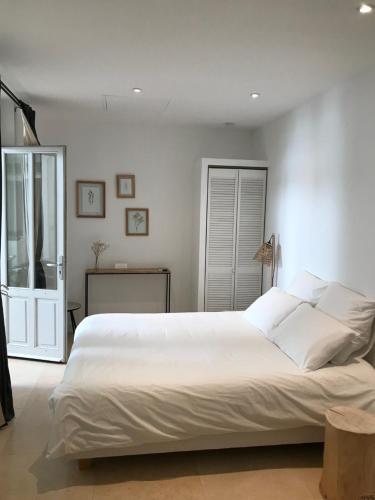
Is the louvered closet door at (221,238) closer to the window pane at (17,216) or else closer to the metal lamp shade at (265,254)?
the metal lamp shade at (265,254)

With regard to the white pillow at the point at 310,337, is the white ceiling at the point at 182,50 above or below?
above

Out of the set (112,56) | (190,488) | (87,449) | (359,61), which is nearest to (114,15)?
(112,56)

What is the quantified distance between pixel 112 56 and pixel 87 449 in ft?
8.31

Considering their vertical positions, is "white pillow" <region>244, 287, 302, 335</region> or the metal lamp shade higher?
the metal lamp shade

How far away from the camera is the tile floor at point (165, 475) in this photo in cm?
236

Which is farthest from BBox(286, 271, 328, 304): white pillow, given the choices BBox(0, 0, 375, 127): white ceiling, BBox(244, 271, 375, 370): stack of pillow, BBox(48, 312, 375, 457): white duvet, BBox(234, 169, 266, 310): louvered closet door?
BBox(0, 0, 375, 127): white ceiling

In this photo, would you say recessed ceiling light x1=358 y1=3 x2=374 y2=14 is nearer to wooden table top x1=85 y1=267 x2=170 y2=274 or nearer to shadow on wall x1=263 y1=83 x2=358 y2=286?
shadow on wall x1=263 y1=83 x2=358 y2=286

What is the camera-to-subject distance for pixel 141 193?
530 centimetres

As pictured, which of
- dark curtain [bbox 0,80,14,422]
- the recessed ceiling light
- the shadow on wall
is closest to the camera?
the recessed ceiling light

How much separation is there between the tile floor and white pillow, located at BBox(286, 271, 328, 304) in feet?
3.80

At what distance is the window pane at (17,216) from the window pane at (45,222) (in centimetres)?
10

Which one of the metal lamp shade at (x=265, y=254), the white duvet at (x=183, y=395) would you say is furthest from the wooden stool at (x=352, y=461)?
the metal lamp shade at (x=265, y=254)

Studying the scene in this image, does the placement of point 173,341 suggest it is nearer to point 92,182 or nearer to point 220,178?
point 220,178

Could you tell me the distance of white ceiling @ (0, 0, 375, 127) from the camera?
2254 mm
